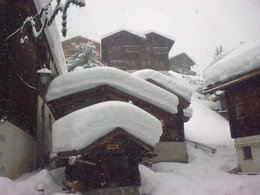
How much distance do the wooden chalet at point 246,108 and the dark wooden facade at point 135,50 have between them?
80.3ft

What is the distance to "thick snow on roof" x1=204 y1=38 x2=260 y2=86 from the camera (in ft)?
45.8

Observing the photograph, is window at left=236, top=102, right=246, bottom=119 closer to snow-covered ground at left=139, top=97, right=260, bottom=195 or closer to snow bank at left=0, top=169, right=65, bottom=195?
snow-covered ground at left=139, top=97, right=260, bottom=195

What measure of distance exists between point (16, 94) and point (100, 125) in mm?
3118

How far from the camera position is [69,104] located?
1391 cm

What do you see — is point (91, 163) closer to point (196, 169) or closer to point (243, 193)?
point (243, 193)

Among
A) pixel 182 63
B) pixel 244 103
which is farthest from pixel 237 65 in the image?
pixel 182 63

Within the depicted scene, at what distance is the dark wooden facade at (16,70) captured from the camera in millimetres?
8406

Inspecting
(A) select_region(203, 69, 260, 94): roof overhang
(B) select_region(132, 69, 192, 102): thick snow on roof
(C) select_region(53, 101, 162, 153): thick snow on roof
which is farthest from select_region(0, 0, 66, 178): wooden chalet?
(A) select_region(203, 69, 260, 94): roof overhang

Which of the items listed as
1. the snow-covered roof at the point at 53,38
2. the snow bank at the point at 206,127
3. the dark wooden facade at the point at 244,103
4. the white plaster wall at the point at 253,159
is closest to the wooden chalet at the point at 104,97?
the snow-covered roof at the point at 53,38

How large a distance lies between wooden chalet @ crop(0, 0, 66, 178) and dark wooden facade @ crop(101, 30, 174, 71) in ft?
90.8

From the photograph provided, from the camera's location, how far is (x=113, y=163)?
927 cm

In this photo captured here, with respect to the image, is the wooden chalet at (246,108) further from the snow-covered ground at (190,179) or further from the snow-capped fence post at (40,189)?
the snow-capped fence post at (40,189)

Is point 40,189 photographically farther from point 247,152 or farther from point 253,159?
point 247,152

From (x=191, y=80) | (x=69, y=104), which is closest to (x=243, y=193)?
(x=69, y=104)
